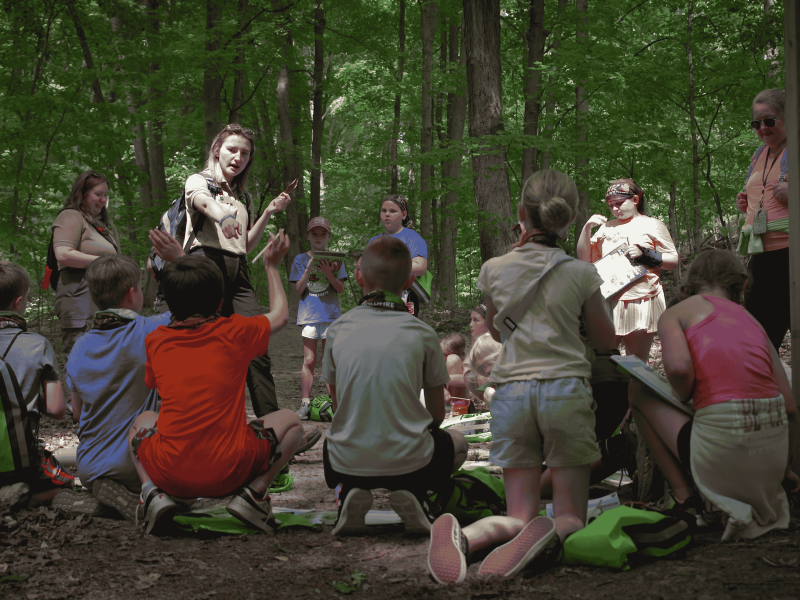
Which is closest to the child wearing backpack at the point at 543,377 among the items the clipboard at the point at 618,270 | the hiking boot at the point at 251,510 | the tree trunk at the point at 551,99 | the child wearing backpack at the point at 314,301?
the hiking boot at the point at 251,510

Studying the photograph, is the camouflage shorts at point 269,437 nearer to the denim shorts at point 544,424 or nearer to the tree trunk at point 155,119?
the denim shorts at point 544,424

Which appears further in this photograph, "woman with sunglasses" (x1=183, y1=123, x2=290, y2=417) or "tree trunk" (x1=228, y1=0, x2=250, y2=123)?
"tree trunk" (x1=228, y1=0, x2=250, y2=123)

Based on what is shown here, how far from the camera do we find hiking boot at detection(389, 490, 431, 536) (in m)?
2.88

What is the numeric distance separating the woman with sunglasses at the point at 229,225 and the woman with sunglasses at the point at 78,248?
1246mm

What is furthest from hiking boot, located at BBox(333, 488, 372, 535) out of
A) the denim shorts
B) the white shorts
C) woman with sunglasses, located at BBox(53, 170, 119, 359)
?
the white shorts

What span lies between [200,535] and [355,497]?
784 mm

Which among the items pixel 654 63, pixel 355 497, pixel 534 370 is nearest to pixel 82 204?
pixel 355 497

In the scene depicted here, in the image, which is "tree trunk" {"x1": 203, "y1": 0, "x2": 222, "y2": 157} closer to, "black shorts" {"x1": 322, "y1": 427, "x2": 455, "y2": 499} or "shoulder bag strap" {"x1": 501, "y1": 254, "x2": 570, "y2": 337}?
"black shorts" {"x1": 322, "y1": 427, "x2": 455, "y2": 499}

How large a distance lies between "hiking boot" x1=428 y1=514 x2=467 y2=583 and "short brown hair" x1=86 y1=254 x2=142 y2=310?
2177 mm

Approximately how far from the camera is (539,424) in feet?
8.93

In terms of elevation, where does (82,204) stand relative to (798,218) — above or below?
above

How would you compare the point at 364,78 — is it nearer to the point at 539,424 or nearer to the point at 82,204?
the point at 82,204

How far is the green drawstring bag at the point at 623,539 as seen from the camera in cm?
241

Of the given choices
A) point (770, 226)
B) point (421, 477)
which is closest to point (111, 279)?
point (421, 477)
